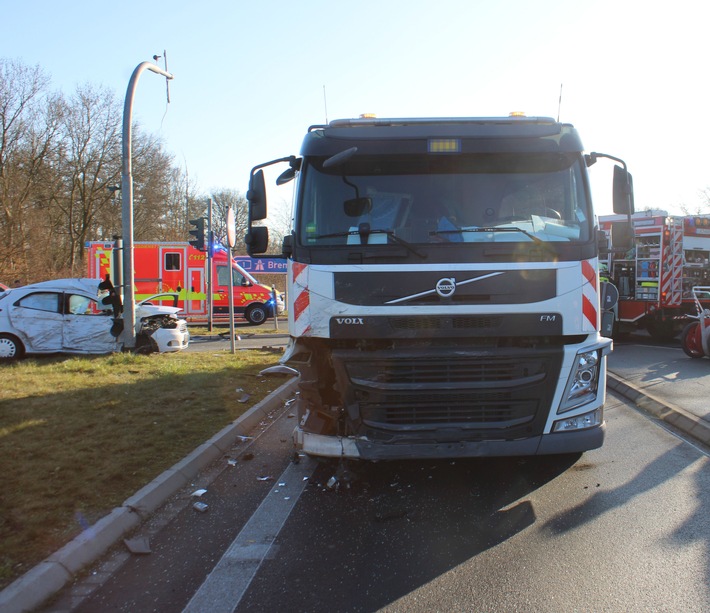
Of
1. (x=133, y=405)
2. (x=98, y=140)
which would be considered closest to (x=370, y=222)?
(x=133, y=405)

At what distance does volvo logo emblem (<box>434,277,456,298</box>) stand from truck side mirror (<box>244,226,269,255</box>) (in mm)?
1940

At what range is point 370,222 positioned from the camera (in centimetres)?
480

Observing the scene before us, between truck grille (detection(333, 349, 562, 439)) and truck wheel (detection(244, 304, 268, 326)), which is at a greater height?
truck grille (detection(333, 349, 562, 439))

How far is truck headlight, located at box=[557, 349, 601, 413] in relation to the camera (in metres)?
4.56

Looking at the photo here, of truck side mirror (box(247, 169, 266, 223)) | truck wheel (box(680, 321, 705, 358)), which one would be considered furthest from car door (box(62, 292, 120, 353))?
truck wheel (box(680, 321, 705, 358))

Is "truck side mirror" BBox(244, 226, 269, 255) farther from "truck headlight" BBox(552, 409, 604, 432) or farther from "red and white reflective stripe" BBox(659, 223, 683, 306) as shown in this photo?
"red and white reflective stripe" BBox(659, 223, 683, 306)

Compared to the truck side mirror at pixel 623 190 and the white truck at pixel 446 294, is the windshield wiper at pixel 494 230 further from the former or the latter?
the truck side mirror at pixel 623 190

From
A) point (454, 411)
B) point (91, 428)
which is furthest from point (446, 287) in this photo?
point (91, 428)

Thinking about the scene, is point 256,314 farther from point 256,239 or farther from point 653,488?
point 653,488

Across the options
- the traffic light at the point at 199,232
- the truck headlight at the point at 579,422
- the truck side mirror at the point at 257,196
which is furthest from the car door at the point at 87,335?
the truck headlight at the point at 579,422

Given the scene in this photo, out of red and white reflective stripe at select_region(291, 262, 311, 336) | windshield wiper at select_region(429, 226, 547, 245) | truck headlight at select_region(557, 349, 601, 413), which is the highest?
windshield wiper at select_region(429, 226, 547, 245)

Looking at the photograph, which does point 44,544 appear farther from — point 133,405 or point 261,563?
point 133,405

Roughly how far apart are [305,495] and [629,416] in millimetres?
4624

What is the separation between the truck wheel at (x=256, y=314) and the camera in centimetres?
2444
